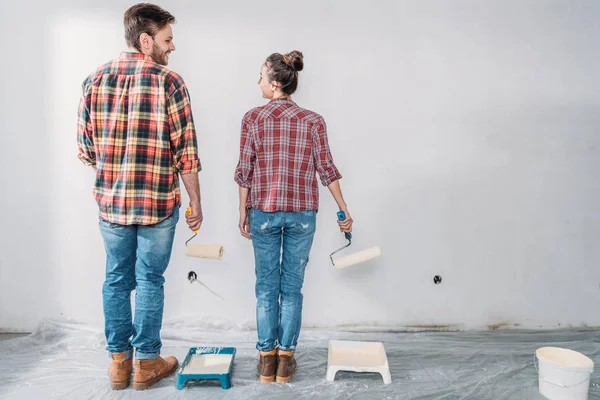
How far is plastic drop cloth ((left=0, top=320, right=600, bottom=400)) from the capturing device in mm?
1576

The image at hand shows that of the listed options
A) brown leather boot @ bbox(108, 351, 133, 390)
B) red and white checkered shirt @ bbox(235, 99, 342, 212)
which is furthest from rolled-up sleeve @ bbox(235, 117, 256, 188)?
brown leather boot @ bbox(108, 351, 133, 390)

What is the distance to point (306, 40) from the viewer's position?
2023 mm

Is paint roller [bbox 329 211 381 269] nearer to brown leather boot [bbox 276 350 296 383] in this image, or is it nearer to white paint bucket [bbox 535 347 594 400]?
brown leather boot [bbox 276 350 296 383]

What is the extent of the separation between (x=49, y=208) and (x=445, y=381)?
1.87 meters

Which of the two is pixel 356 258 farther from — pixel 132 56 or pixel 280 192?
pixel 132 56

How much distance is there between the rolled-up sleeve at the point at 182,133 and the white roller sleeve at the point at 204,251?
1.57 ft

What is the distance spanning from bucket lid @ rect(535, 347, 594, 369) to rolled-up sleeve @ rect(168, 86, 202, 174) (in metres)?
1.40

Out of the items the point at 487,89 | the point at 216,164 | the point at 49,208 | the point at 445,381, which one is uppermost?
the point at 487,89

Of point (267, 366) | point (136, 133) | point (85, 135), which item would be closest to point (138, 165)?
point (136, 133)

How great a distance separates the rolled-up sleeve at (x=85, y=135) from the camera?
149 centimetres

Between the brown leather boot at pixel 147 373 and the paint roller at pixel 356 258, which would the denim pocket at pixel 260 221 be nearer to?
the paint roller at pixel 356 258

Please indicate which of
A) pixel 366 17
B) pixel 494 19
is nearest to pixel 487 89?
pixel 494 19

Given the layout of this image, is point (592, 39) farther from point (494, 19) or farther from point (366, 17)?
point (366, 17)

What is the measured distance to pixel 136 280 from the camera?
158cm
